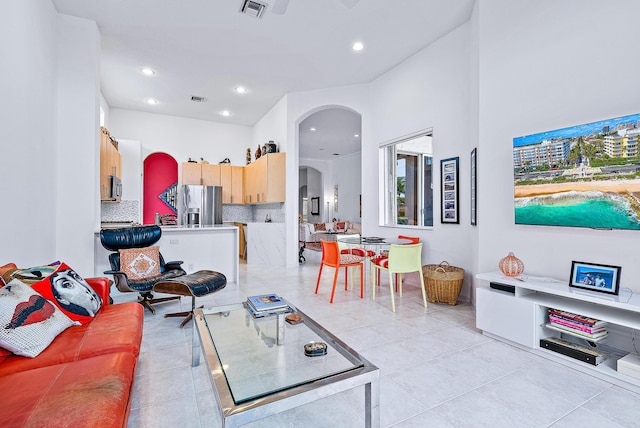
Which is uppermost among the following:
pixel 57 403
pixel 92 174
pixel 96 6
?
pixel 96 6

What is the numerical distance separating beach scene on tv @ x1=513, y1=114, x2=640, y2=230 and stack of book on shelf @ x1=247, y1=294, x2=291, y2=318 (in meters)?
2.24

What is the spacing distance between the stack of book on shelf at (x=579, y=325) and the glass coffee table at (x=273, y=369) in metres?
1.73

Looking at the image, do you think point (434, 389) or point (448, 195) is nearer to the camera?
point (434, 389)

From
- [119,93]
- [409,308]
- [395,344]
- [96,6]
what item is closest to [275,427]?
[395,344]

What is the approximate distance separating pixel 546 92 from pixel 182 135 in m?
7.17

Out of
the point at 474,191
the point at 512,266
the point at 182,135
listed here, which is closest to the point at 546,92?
the point at 474,191

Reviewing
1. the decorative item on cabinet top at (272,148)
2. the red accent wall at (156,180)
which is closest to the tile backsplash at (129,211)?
the red accent wall at (156,180)

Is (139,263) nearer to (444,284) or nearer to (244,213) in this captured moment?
(444,284)

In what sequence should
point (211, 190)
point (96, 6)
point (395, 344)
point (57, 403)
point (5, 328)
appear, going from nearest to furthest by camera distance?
point (57, 403)
point (5, 328)
point (395, 344)
point (96, 6)
point (211, 190)

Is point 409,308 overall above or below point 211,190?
below

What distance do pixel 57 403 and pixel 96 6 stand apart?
414 cm

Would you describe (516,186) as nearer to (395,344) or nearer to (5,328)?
(395,344)

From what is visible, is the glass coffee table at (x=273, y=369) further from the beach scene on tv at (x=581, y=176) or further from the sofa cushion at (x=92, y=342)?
the beach scene on tv at (x=581, y=176)

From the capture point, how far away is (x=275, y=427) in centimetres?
160
